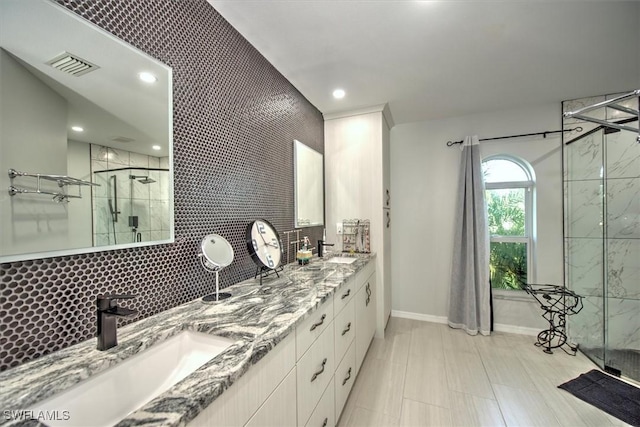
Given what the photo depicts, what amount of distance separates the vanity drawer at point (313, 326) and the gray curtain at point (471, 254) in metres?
2.14

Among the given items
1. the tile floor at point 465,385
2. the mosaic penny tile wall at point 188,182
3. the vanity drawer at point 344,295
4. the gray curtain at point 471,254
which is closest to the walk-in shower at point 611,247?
the tile floor at point 465,385

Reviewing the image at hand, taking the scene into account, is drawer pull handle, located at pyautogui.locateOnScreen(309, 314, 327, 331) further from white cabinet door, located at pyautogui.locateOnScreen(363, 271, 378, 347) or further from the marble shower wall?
white cabinet door, located at pyautogui.locateOnScreen(363, 271, 378, 347)

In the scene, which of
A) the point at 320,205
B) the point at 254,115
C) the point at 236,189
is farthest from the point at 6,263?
the point at 320,205

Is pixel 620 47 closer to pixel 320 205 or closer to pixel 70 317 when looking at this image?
pixel 320 205

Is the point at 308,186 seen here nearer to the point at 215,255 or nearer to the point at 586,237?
the point at 215,255

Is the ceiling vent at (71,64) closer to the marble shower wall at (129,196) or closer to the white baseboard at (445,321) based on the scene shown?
the marble shower wall at (129,196)

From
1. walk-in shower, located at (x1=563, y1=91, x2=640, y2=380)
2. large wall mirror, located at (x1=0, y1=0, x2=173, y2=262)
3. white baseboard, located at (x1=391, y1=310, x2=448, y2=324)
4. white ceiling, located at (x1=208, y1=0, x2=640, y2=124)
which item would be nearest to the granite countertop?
large wall mirror, located at (x1=0, y1=0, x2=173, y2=262)

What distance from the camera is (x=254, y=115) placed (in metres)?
1.78

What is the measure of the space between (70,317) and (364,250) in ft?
7.68

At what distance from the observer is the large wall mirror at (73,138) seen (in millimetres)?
695

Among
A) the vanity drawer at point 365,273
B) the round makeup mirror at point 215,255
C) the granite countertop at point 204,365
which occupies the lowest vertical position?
the vanity drawer at point 365,273

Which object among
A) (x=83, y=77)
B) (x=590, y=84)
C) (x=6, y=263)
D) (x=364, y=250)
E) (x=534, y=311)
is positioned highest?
(x=590, y=84)

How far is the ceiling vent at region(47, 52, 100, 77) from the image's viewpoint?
794 mm

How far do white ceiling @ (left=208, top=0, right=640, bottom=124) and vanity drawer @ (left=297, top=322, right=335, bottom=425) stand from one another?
6.11ft
